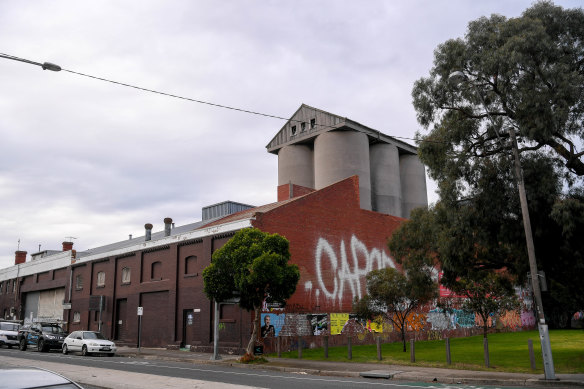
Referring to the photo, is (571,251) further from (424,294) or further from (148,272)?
(148,272)

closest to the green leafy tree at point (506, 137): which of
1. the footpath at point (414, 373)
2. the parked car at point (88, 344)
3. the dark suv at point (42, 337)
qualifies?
the footpath at point (414, 373)

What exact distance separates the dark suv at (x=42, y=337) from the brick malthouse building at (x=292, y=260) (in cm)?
359

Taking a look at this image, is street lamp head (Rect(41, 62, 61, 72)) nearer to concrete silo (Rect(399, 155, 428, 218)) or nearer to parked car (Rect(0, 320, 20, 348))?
parked car (Rect(0, 320, 20, 348))

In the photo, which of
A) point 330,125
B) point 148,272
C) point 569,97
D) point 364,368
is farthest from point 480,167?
point 330,125

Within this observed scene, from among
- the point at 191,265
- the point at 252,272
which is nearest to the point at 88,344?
the point at 191,265

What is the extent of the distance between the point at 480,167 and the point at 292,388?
1137 cm

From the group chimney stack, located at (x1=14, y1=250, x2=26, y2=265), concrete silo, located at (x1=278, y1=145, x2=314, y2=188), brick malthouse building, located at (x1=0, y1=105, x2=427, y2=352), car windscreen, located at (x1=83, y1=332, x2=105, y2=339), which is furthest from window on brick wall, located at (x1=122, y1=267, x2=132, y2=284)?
chimney stack, located at (x1=14, y1=250, x2=26, y2=265)

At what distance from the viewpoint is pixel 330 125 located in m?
49.2

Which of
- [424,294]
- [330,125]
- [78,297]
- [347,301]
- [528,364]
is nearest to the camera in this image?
[528,364]

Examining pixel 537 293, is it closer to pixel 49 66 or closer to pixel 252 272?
pixel 252 272

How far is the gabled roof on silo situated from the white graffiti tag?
49.1ft

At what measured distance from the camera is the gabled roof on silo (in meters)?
49.3

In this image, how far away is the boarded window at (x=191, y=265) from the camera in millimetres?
32094

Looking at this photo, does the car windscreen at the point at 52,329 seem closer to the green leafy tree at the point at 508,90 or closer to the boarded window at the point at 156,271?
the boarded window at the point at 156,271
